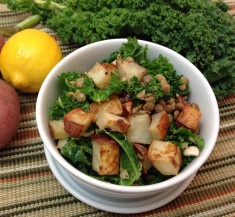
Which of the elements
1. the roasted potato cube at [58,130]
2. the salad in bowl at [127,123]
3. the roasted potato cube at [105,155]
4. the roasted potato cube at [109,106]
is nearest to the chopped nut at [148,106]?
the salad in bowl at [127,123]

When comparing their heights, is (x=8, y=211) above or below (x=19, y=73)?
Result: below

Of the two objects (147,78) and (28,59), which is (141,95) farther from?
(28,59)

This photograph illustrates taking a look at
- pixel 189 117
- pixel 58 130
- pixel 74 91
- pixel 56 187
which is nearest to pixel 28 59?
pixel 74 91

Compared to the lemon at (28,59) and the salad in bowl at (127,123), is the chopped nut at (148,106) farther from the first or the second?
the lemon at (28,59)

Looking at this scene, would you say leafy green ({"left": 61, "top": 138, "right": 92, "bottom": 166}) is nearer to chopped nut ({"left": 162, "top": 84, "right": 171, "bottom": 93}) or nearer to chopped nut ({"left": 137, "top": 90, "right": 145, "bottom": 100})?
chopped nut ({"left": 137, "top": 90, "right": 145, "bottom": 100})

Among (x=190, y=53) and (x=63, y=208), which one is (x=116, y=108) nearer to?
(x=63, y=208)

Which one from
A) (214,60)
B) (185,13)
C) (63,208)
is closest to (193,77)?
(214,60)
